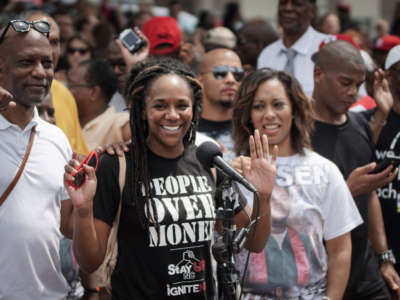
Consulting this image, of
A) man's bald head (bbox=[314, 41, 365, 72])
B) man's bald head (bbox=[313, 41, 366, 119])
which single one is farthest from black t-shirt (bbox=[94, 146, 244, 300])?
man's bald head (bbox=[314, 41, 365, 72])

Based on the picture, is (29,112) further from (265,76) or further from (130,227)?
(265,76)

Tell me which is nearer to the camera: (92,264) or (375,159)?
(92,264)

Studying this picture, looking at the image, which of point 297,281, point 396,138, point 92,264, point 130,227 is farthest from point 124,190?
point 396,138

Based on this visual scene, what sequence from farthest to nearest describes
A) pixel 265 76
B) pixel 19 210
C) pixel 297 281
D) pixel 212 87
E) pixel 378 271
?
pixel 212 87 → pixel 378 271 → pixel 265 76 → pixel 297 281 → pixel 19 210

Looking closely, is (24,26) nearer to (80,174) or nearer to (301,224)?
(80,174)

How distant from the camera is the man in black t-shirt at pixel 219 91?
548 cm

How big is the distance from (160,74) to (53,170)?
2.71 ft

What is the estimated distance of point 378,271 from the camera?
4852 mm

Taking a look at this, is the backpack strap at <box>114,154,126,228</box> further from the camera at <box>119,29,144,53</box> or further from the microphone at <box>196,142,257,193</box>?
the camera at <box>119,29,144,53</box>

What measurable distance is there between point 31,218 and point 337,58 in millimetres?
2791

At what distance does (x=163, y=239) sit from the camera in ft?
11.5

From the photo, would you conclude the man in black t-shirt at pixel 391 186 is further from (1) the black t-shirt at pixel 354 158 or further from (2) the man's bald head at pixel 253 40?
(2) the man's bald head at pixel 253 40

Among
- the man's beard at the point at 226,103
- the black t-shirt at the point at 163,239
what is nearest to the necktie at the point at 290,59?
the man's beard at the point at 226,103

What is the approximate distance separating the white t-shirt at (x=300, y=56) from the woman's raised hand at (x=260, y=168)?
9.73 ft
